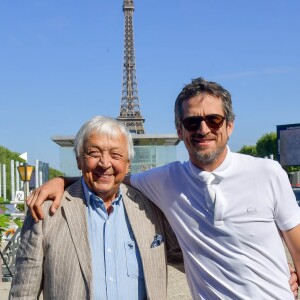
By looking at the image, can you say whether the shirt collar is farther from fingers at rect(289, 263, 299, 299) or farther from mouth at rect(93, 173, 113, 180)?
fingers at rect(289, 263, 299, 299)

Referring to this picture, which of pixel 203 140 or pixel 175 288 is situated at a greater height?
pixel 203 140

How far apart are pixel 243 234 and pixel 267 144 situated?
6386cm

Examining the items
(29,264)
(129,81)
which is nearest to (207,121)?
(29,264)

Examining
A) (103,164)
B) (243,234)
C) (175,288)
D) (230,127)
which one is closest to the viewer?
(243,234)

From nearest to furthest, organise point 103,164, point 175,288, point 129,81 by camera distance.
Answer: point 103,164, point 175,288, point 129,81

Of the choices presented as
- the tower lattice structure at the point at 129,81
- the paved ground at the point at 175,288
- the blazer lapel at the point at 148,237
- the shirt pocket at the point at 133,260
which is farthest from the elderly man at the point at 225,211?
the tower lattice structure at the point at 129,81

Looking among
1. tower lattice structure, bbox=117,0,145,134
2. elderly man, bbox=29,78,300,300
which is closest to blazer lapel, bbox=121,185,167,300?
elderly man, bbox=29,78,300,300

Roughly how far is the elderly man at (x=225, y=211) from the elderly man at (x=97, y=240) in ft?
0.43

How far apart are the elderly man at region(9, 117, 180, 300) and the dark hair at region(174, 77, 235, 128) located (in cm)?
32

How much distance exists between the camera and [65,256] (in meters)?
2.61

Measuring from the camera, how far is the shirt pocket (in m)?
2.66

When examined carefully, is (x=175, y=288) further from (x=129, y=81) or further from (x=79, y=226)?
(x=129, y=81)

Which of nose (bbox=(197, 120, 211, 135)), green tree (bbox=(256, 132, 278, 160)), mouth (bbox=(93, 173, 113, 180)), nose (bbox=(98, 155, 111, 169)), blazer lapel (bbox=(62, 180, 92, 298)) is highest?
green tree (bbox=(256, 132, 278, 160))

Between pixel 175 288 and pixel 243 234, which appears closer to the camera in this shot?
pixel 243 234
